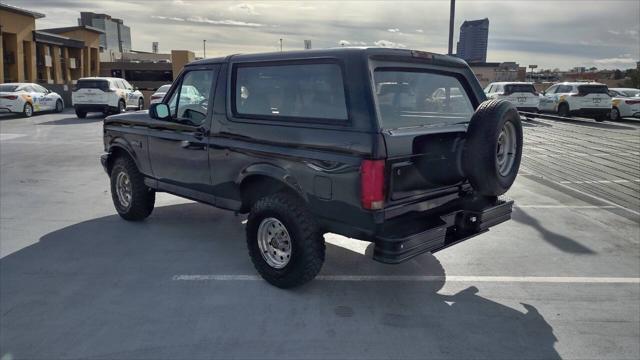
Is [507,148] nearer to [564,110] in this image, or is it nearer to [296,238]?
[296,238]

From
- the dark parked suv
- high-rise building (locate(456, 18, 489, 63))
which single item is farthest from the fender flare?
high-rise building (locate(456, 18, 489, 63))

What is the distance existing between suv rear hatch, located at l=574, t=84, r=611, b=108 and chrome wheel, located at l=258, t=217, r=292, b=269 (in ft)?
69.7

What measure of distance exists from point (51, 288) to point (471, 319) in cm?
358

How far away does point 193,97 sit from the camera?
5.05 m

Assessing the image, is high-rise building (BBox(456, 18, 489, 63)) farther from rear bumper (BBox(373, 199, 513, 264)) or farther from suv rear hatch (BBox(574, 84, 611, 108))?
rear bumper (BBox(373, 199, 513, 264))

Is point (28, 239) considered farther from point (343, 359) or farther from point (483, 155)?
point (483, 155)

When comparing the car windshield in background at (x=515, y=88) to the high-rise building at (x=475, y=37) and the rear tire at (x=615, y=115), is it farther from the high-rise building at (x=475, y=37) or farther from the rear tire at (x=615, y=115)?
the rear tire at (x=615, y=115)

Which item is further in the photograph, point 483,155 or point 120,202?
point 120,202

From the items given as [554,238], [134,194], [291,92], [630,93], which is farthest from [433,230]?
[630,93]

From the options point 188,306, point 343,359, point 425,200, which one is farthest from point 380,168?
point 188,306

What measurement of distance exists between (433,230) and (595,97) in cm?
2117

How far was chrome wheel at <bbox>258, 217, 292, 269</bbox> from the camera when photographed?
416 cm

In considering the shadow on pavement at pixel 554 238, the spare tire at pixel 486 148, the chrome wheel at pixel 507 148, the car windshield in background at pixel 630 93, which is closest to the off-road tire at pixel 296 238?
the spare tire at pixel 486 148

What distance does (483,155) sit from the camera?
3.64 meters
